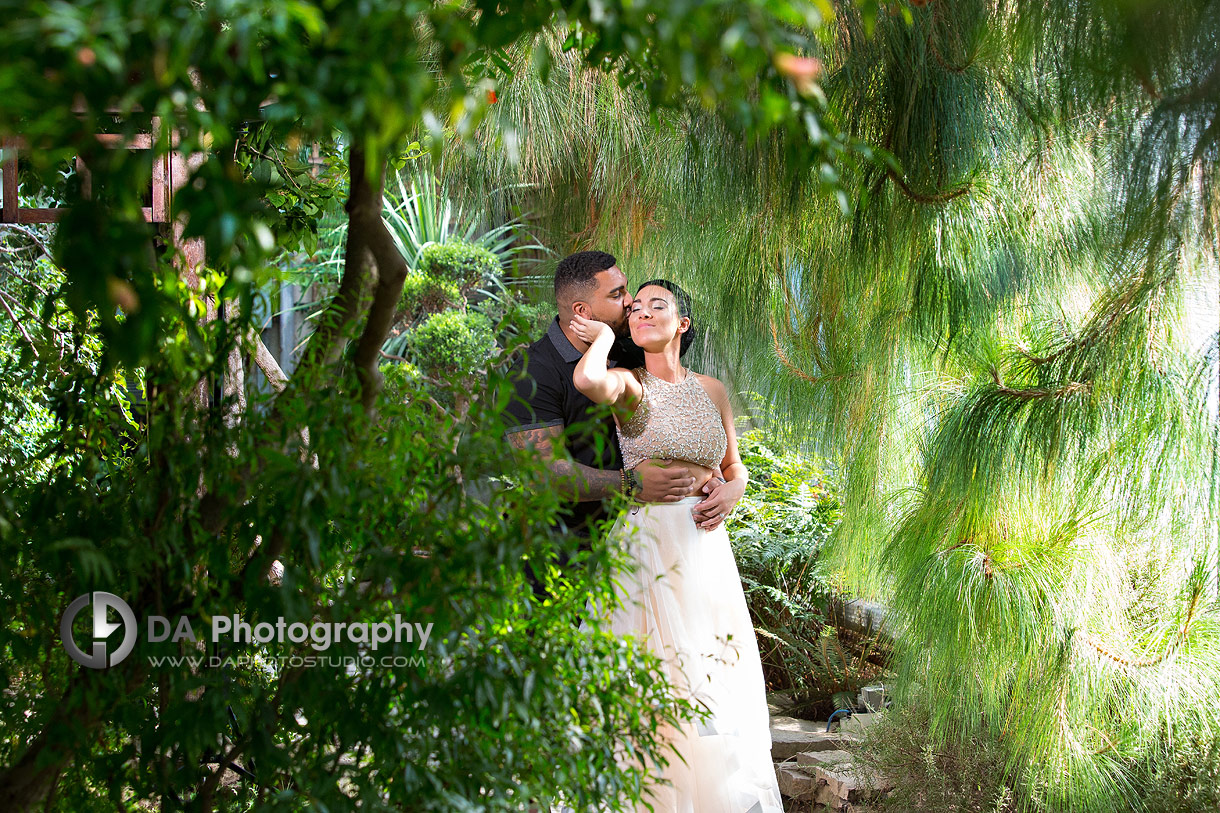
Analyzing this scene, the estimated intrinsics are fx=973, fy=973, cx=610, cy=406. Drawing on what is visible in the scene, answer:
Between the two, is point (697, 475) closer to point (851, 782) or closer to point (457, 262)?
point (851, 782)

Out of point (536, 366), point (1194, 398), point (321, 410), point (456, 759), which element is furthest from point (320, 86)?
point (536, 366)

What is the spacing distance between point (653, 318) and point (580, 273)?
31 cm

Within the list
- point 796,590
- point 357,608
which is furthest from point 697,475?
point 796,590

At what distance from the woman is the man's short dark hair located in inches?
8.1

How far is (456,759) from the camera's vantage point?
0.98m

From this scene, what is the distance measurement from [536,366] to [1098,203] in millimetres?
1312

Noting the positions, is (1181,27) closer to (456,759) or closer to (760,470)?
(456,759)

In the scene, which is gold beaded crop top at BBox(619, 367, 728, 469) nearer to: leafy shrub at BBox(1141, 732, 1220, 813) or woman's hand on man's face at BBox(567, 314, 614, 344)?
woman's hand on man's face at BBox(567, 314, 614, 344)

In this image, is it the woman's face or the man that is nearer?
the woman's face

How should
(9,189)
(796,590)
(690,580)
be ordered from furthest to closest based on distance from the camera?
1. (796,590)
2. (690,580)
3. (9,189)

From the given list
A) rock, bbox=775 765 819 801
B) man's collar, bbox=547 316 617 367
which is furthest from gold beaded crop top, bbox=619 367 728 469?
rock, bbox=775 765 819 801

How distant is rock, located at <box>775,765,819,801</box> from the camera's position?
2.78 m

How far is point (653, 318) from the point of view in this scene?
7.24ft

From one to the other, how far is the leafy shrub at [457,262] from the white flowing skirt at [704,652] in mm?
3230
